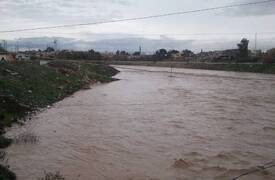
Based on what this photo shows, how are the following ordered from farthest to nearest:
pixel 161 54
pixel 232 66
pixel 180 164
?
1. pixel 161 54
2. pixel 232 66
3. pixel 180 164

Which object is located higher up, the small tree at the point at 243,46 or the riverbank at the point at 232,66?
the small tree at the point at 243,46

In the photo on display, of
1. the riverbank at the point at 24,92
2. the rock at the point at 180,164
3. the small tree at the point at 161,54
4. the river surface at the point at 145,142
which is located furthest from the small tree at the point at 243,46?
the rock at the point at 180,164

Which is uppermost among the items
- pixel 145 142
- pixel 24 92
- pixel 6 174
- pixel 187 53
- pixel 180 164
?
pixel 187 53

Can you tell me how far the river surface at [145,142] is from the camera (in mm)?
10641

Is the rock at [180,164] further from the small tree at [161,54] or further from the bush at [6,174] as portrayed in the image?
the small tree at [161,54]

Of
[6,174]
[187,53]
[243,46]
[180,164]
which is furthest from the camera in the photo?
[187,53]

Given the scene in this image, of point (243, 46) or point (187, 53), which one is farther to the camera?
point (187, 53)

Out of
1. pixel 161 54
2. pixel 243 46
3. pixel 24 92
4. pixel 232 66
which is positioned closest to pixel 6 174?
pixel 24 92

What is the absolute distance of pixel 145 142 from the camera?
13773 millimetres

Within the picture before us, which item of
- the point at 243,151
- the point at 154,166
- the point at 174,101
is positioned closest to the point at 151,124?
the point at 243,151

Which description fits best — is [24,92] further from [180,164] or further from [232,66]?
[232,66]

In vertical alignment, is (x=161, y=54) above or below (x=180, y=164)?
above

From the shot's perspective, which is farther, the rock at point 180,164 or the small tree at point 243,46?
the small tree at point 243,46

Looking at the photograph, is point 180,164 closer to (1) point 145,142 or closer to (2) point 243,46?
(1) point 145,142
